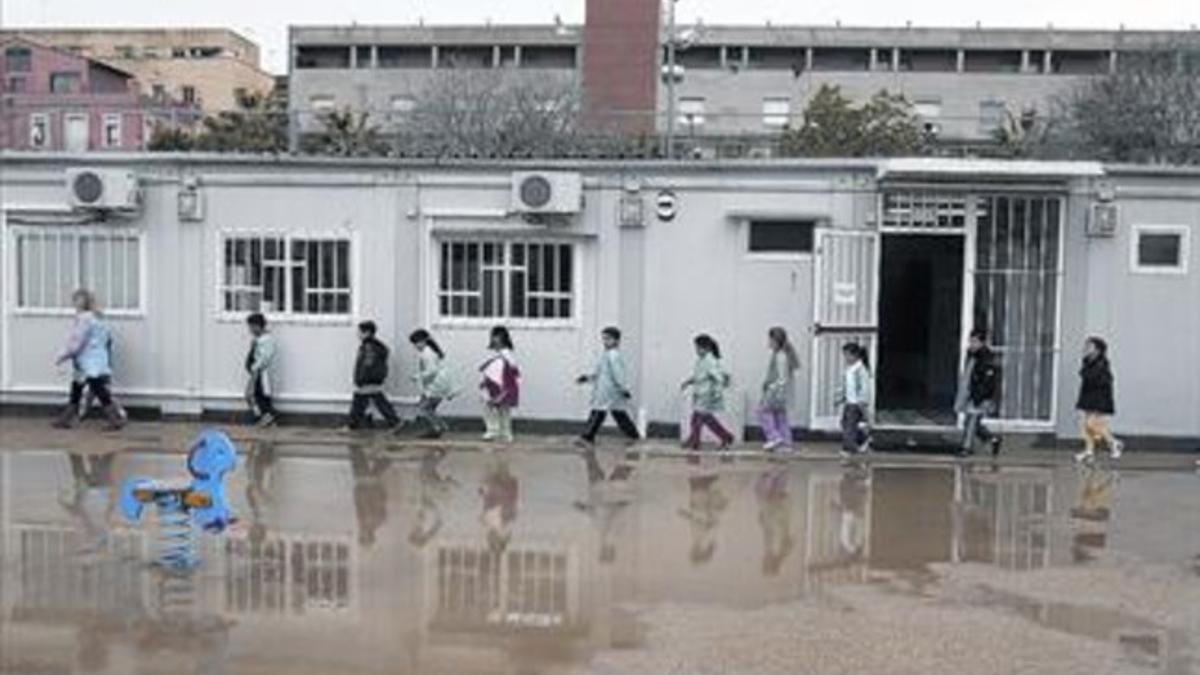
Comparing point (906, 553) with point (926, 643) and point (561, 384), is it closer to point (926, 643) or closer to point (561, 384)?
point (926, 643)

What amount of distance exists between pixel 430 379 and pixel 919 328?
732 centimetres

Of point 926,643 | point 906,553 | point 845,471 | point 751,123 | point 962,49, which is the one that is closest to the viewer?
point 926,643

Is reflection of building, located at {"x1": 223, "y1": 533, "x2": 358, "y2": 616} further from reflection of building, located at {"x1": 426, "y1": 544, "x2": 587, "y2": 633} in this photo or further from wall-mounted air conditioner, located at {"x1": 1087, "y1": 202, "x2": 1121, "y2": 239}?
wall-mounted air conditioner, located at {"x1": 1087, "y1": 202, "x2": 1121, "y2": 239}

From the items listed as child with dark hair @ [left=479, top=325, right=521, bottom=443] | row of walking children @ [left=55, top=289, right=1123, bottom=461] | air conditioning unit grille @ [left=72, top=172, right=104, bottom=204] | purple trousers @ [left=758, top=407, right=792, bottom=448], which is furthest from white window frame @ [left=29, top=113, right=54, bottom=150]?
purple trousers @ [left=758, top=407, right=792, bottom=448]

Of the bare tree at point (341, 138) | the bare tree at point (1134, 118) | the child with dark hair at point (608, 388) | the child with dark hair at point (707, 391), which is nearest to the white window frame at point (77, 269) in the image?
the child with dark hair at point (608, 388)

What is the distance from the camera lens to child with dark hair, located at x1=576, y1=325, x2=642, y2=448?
54.8 feet

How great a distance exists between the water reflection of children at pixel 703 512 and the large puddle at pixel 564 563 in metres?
0.04

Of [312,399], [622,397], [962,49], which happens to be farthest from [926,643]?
[962,49]

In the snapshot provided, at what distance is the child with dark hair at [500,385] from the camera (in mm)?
16688

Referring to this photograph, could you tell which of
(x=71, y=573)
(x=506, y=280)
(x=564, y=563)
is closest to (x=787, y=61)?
(x=506, y=280)

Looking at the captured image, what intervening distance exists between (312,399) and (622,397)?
13.1 feet

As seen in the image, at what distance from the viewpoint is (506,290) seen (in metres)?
17.7

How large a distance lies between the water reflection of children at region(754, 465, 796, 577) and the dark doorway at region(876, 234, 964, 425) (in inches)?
131

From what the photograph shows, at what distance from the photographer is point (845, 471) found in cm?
1521
